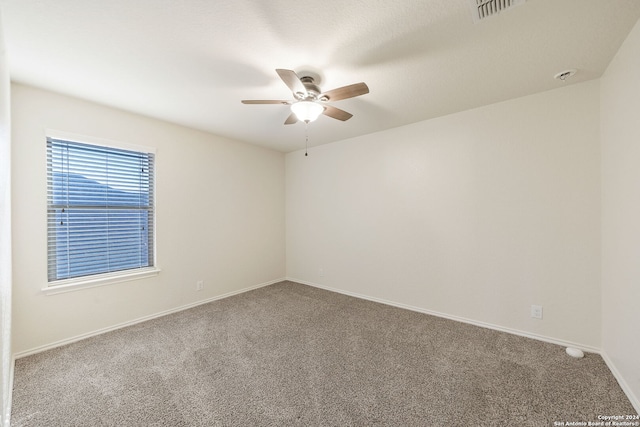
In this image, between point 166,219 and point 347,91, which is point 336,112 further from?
point 166,219

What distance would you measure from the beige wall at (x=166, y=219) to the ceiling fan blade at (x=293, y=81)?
2129 mm

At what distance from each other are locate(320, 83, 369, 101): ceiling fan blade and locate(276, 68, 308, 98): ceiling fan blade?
186 millimetres

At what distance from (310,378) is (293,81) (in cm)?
218

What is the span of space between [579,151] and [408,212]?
1664mm

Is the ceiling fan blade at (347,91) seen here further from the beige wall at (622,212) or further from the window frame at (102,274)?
the window frame at (102,274)

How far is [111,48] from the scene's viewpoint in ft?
5.81

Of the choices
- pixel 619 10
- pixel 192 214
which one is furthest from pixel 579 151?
pixel 192 214

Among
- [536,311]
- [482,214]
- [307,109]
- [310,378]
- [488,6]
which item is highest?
[488,6]

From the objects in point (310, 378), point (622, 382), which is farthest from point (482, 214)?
point (310, 378)

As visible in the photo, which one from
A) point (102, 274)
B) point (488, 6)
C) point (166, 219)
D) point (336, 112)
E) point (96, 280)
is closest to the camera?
point (488, 6)

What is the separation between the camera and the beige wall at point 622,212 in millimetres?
1647

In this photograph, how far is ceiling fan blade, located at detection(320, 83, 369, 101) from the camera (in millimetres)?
1824

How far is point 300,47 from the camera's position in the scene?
1.77 m

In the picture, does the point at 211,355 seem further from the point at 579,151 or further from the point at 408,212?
the point at 579,151
